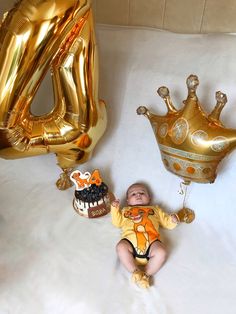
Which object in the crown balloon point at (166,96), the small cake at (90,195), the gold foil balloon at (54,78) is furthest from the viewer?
the small cake at (90,195)

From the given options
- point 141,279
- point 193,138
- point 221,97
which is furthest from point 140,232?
point 221,97

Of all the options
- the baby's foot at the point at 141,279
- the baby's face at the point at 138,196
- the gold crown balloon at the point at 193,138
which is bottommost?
the baby's foot at the point at 141,279

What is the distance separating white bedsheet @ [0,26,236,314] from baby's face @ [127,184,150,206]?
0.14ft

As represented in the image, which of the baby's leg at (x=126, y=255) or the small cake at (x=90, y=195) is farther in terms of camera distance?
the small cake at (x=90, y=195)

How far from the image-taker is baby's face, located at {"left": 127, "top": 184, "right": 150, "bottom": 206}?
103 centimetres

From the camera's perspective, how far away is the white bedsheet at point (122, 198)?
816mm

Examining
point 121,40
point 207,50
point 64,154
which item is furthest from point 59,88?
point 207,50

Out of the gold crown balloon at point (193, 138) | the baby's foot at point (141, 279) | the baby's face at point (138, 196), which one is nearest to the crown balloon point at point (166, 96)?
the gold crown balloon at point (193, 138)

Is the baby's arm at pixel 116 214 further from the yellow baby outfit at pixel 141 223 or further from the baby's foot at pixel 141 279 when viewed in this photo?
the baby's foot at pixel 141 279

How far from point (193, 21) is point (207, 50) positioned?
13cm

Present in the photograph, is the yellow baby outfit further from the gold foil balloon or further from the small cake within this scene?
the gold foil balloon

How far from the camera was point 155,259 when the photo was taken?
2.91 ft

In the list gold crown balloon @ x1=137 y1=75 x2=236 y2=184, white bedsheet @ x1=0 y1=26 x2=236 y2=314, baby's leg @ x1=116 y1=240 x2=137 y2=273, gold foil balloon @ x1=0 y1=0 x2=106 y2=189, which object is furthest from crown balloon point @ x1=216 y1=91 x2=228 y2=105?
baby's leg @ x1=116 y1=240 x2=137 y2=273

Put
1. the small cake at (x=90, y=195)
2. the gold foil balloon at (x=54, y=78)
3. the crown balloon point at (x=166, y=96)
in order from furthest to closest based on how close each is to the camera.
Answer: the small cake at (x=90, y=195)
the crown balloon point at (x=166, y=96)
the gold foil balloon at (x=54, y=78)
